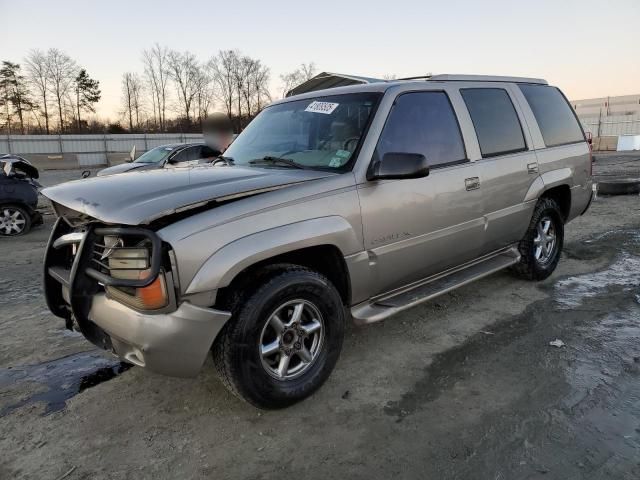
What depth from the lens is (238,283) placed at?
2.61 m

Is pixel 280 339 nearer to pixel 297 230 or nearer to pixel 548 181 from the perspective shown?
pixel 297 230

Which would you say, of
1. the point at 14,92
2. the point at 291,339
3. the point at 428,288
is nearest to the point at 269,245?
the point at 291,339

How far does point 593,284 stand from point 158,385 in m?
4.33

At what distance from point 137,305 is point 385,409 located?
154 centimetres

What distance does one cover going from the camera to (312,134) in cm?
348

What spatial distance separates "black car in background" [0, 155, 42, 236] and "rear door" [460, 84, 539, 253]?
336 inches

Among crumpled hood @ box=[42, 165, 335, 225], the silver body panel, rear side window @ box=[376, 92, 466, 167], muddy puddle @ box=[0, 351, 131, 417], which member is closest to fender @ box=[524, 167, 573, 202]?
the silver body panel

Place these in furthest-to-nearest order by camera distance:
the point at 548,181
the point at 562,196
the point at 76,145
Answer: the point at 76,145 < the point at 562,196 < the point at 548,181

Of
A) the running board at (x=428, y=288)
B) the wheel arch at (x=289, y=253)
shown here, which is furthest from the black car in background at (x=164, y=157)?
the wheel arch at (x=289, y=253)

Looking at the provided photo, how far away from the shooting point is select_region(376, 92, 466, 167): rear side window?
333 centimetres

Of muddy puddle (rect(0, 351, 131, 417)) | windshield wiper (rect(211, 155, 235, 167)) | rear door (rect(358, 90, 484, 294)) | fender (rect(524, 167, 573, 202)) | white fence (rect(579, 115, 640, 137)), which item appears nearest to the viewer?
muddy puddle (rect(0, 351, 131, 417))

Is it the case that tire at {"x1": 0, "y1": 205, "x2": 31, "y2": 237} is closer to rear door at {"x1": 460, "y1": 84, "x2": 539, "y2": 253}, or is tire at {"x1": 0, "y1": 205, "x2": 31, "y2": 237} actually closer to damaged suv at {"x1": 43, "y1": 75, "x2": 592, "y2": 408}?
damaged suv at {"x1": 43, "y1": 75, "x2": 592, "y2": 408}

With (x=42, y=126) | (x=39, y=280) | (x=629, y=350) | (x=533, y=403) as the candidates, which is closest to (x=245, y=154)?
(x=533, y=403)

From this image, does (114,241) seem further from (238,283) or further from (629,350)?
(629,350)
